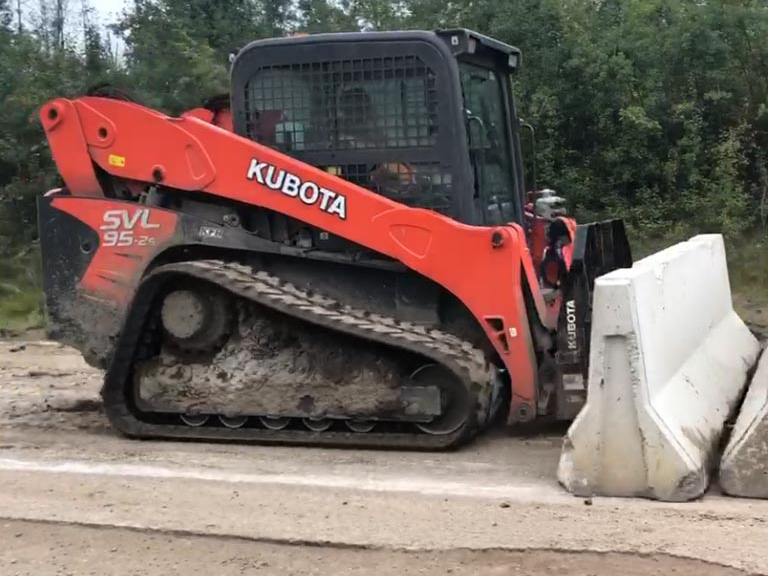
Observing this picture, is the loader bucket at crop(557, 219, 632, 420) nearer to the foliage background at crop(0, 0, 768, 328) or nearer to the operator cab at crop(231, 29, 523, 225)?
the operator cab at crop(231, 29, 523, 225)

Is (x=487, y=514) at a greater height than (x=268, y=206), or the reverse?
(x=268, y=206)

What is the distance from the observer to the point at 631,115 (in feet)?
47.6

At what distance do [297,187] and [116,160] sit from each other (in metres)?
1.23

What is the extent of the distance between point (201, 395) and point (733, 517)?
3.26 m

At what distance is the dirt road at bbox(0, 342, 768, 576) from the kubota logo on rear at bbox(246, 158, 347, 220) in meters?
1.44

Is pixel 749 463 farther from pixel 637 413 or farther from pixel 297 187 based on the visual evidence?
pixel 297 187

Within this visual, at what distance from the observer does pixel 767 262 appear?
12.9 m

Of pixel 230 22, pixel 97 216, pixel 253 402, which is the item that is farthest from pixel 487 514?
pixel 230 22

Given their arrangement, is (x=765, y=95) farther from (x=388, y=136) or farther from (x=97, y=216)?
(x=97, y=216)

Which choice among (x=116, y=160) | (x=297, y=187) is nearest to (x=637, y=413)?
(x=297, y=187)

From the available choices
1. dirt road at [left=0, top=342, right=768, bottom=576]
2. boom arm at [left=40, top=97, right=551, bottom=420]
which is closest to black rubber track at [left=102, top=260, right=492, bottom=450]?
dirt road at [left=0, top=342, right=768, bottom=576]

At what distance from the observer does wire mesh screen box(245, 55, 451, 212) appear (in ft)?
21.2

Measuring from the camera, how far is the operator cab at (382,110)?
21.0ft

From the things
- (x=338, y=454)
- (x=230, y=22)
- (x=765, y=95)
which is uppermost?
(x=230, y=22)
